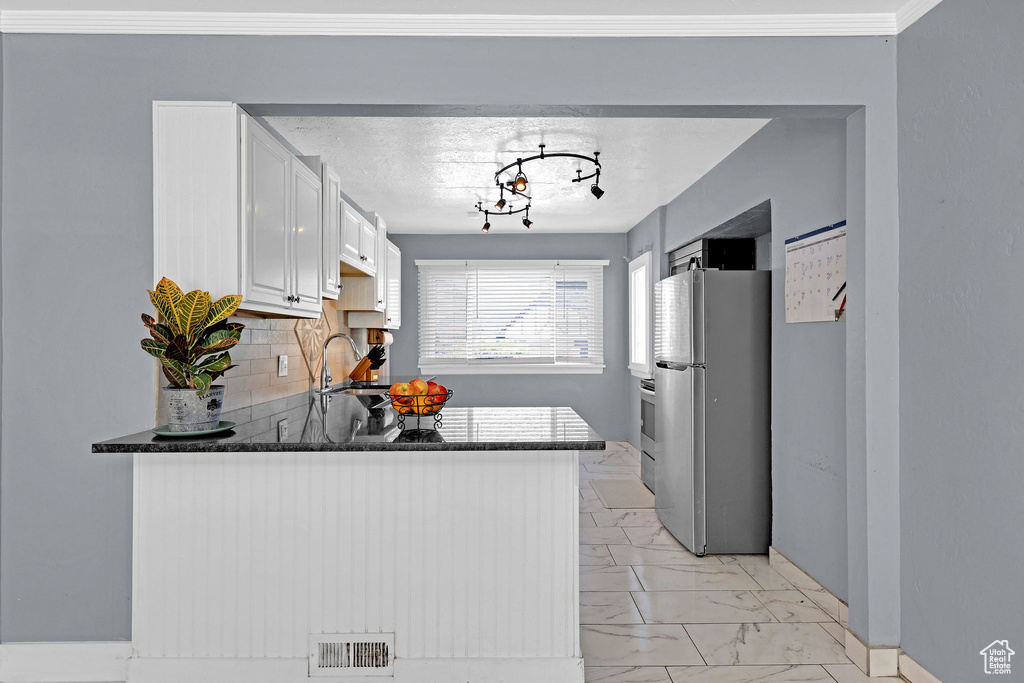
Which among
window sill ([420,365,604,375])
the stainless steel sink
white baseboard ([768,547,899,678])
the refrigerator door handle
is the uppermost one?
the refrigerator door handle

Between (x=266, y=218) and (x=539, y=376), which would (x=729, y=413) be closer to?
(x=266, y=218)

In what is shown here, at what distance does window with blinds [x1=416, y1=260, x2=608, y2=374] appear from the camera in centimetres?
681

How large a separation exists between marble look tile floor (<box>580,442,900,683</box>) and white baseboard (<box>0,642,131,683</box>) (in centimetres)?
179

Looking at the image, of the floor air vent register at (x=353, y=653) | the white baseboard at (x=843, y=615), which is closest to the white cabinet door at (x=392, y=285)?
the floor air vent register at (x=353, y=653)

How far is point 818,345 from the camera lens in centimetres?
294

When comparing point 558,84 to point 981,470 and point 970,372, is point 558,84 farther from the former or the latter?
point 981,470

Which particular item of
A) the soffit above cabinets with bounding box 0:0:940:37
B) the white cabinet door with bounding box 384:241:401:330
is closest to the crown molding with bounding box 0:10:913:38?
the soffit above cabinets with bounding box 0:0:940:37

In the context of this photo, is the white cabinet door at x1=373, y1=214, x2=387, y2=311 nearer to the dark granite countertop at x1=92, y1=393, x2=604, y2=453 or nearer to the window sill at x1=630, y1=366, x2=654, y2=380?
the dark granite countertop at x1=92, y1=393, x2=604, y2=453

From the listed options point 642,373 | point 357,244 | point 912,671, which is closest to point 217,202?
point 357,244

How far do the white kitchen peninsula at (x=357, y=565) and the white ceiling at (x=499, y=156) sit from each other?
196 cm

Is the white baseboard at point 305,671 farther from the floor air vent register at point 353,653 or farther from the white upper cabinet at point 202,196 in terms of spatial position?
the white upper cabinet at point 202,196

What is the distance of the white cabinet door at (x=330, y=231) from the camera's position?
3.28 metres

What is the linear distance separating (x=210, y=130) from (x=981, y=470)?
285 cm

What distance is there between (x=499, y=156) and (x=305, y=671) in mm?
3075
